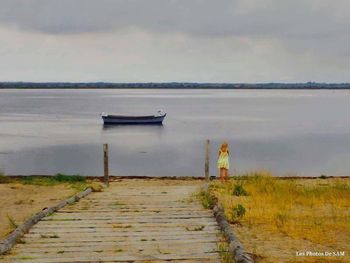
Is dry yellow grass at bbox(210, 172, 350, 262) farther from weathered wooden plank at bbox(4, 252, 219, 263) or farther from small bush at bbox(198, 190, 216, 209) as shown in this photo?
weathered wooden plank at bbox(4, 252, 219, 263)

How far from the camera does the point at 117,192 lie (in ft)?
49.1

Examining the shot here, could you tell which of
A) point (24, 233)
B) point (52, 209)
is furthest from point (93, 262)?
point (52, 209)

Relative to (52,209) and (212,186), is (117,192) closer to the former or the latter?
(212,186)

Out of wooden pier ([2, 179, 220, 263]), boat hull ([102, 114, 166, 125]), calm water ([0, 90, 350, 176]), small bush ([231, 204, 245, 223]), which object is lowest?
calm water ([0, 90, 350, 176])

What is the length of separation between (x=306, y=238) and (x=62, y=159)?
32.6m

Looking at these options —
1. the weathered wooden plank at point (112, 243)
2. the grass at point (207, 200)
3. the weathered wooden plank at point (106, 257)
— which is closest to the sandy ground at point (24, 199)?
the weathered wooden plank at point (112, 243)

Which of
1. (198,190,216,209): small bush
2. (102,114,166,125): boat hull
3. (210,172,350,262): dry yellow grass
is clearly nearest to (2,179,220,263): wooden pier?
(198,190,216,209): small bush

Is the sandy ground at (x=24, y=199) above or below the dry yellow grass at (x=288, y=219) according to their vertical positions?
below

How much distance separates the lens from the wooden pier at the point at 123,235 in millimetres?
7645

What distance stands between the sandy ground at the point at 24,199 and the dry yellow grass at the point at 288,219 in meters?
4.70

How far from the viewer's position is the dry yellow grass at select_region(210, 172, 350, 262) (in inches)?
342

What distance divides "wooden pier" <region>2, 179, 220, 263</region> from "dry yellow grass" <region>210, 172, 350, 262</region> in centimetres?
81

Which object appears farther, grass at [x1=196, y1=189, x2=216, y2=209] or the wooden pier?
grass at [x1=196, y1=189, x2=216, y2=209]

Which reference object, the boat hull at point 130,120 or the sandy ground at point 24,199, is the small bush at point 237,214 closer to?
the sandy ground at point 24,199
